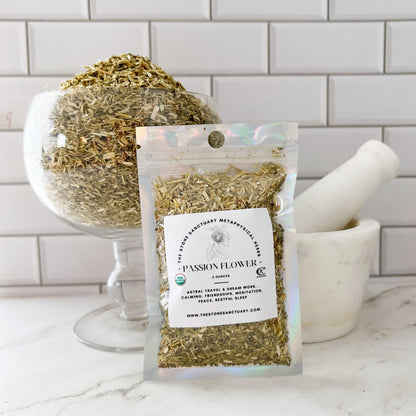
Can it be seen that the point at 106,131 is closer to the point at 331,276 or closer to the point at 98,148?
the point at 98,148

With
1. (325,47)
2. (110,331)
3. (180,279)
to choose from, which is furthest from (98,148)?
(325,47)

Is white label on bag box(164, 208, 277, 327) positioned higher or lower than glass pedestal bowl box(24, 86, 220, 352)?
lower

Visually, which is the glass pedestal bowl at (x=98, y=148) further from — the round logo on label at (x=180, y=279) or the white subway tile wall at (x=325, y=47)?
the white subway tile wall at (x=325, y=47)

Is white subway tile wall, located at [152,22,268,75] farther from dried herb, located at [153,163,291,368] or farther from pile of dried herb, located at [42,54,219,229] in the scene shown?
dried herb, located at [153,163,291,368]

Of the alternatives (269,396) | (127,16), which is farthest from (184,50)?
→ (269,396)

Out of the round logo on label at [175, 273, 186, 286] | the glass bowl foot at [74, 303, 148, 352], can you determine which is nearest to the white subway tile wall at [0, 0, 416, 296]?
the glass bowl foot at [74, 303, 148, 352]

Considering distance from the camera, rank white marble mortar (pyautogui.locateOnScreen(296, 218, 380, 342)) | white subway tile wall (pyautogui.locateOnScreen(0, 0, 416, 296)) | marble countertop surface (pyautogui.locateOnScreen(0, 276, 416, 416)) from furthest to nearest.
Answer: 1. white subway tile wall (pyautogui.locateOnScreen(0, 0, 416, 296))
2. white marble mortar (pyautogui.locateOnScreen(296, 218, 380, 342))
3. marble countertop surface (pyautogui.locateOnScreen(0, 276, 416, 416))

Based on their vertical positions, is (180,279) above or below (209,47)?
below

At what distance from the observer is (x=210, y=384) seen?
1.62 feet

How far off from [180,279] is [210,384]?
0.41 feet

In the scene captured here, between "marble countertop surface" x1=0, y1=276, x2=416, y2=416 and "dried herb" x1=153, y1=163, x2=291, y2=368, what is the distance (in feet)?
0.10

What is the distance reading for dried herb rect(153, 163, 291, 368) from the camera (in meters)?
0.50

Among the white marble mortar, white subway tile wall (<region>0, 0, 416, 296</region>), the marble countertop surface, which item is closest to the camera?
the marble countertop surface

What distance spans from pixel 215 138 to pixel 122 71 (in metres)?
0.15
